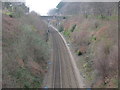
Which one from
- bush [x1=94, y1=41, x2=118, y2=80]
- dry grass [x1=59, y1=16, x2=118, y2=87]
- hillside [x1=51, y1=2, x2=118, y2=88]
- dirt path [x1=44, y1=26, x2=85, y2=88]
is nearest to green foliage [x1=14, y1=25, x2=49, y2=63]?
dirt path [x1=44, y1=26, x2=85, y2=88]

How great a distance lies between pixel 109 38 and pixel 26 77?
13.7 metres

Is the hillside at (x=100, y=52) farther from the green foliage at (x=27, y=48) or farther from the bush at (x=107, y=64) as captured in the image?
the green foliage at (x=27, y=48)

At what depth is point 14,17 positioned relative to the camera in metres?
45.7

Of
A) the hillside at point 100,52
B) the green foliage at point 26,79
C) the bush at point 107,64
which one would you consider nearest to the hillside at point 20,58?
the green foliage at point 26,79

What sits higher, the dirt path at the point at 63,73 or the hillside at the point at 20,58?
the hillside at the point at 20,58

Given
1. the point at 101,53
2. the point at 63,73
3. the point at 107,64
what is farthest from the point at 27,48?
the point at 107,64

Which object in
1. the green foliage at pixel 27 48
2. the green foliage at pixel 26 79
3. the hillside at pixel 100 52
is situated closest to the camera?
the green foliage at pixel 26 79

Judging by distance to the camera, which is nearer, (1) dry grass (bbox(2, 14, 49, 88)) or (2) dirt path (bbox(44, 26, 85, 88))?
(1) dry grass (bbox(2, 14, 49, 88))

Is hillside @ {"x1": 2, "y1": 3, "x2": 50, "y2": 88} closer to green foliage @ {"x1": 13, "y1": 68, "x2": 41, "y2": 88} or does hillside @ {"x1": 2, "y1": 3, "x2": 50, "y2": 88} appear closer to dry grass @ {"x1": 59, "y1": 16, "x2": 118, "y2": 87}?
green foliage @ {"x1": 13, "y1": 68, "x2": 41, "y2": 88}

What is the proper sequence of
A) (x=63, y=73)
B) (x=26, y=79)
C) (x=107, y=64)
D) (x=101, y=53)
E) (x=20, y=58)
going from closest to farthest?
(x=107, y=64) < (x=26, y=79) < (x=20, y=58) < (x=101, y=53) < (x=63, y=73)

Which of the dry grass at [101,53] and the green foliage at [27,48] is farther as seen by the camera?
the green foliage at [27,48]

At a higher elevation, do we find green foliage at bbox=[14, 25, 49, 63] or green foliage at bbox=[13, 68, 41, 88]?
green foliage at bbox=[14, 25, 49, 63]

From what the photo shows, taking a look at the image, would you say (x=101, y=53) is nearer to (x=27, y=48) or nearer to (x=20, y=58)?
(x=27, y=48)

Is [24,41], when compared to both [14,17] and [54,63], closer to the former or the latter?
[54,63]
